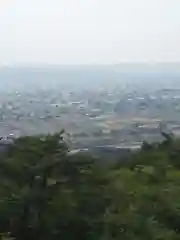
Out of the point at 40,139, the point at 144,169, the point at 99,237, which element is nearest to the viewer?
the point at 99,237

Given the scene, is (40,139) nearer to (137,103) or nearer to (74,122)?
(74,122)

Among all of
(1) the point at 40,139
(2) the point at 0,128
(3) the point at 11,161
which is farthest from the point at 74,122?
(3) the point at 11,161

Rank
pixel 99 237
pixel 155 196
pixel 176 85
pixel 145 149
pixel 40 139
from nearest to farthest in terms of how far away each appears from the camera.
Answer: pixel 99 237
pixel 155 196
pixel 40 139
pixel 145 149
pixel 176 85

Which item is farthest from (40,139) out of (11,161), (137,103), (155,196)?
(137,103)

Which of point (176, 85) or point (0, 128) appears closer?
point (0, 128)

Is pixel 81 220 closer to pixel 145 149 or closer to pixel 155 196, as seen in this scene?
pixel 155 196

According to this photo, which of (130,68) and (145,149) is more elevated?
(130,68)

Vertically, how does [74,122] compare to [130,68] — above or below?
below
